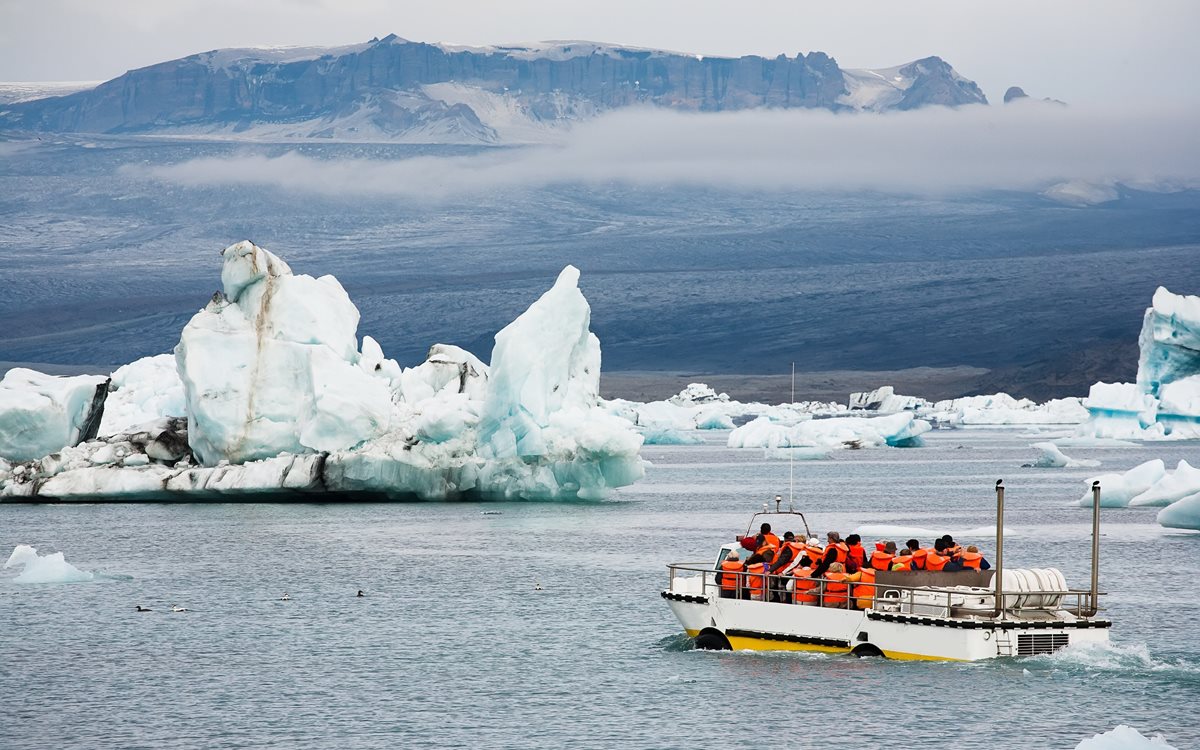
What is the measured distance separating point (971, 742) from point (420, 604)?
1377 centimetres

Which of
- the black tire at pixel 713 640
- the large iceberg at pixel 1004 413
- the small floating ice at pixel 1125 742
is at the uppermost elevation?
the large iceberg at pixel 1004 413

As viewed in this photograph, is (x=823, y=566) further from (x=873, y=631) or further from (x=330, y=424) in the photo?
(x=330, y=424)

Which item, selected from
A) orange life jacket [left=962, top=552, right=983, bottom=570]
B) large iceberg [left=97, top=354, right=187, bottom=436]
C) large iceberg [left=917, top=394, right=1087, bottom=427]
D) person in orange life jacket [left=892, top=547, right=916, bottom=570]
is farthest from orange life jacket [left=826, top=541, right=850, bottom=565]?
large iceberg [left=917, top=394, right=1087, bottom=427]

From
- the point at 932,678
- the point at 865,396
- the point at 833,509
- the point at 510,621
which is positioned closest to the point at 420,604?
the point at 510,621

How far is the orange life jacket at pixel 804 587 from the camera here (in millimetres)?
23625

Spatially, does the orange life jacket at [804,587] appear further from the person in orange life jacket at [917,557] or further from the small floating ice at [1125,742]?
the small floating ice at [1125,742]

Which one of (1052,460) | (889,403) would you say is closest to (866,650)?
(1052,460)

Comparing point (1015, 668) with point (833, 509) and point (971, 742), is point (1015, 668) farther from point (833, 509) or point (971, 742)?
point (833, 509)

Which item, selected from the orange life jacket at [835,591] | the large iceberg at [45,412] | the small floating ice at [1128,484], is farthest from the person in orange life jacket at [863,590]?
the large iceberg at [45,412]

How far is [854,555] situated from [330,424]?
24972 millimetres

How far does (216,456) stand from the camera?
159 feet

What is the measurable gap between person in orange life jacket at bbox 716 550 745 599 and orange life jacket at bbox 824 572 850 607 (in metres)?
1.35

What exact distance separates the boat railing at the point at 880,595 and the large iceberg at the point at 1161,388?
54629 mm

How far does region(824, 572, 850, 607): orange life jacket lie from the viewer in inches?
920
